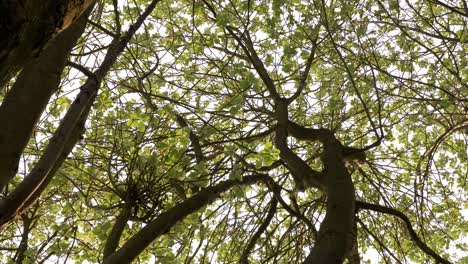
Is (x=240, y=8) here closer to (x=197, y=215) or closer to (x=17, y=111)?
(x=197, y=215)

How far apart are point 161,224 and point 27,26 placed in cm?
209

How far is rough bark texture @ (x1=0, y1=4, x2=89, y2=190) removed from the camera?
152 cm

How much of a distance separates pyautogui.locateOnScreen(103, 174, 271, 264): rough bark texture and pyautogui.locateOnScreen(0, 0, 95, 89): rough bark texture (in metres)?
1.81

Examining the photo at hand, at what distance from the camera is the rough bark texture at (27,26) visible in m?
0.89

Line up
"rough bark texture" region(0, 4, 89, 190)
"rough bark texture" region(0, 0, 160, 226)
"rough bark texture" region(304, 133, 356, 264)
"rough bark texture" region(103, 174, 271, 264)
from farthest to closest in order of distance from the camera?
1. "rough bark texture" region(103, 174, 271, 264)
2. "rough bark texture" region(304, 133, 356, 264)
3. "rough bark texture" region(0, 0, 160, 226)
4. "rough bark texture" region(0, 4, 89, 190)

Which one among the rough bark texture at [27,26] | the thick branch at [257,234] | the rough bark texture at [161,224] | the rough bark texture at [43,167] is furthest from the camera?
the thick branch at [257,234]

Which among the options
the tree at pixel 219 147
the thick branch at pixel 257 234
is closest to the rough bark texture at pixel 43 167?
the tree at pixel 219 147

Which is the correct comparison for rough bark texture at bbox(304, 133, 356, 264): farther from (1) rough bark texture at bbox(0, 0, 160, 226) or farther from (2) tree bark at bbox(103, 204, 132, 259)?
(1) rough bark texture at bbox(0, 0, 160, 226)

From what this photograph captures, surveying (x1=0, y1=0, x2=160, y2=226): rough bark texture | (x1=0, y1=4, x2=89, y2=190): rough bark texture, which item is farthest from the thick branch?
(x1=0, y1=4, x2=89, y2=190): rough bark texture

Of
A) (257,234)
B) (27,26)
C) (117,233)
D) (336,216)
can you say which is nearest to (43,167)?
(27,26)

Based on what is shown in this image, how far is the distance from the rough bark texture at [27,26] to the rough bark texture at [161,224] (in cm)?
181

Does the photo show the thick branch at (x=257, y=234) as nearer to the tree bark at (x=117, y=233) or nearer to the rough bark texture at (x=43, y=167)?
the tree bark at (x=117, y=233)

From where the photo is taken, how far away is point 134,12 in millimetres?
5086

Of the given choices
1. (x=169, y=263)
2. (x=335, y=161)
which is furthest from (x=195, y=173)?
(x=335, y=161)
